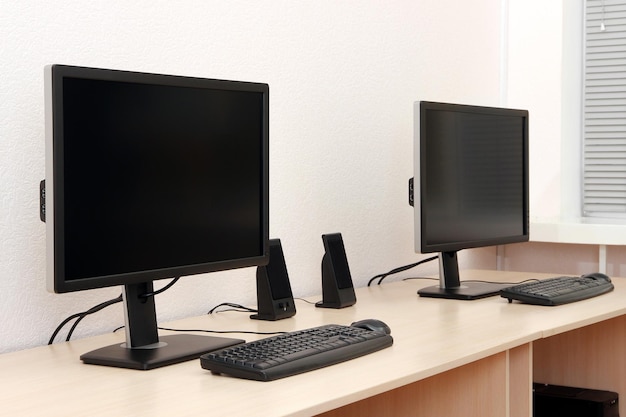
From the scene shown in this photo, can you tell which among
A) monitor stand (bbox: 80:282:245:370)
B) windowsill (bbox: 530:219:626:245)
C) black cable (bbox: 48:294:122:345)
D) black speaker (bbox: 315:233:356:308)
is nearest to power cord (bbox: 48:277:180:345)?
black cable (bbox: 48:294:122:345)

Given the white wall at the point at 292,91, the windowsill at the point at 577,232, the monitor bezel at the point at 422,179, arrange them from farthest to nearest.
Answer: the windowsill at the point at 577,232, the monitor bezel at the point at 422,179, the white wall at the point at 292,91

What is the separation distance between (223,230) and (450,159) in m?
0.85

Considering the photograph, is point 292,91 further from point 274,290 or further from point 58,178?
point 58,178

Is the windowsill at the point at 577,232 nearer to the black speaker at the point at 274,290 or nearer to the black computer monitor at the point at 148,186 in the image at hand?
the black speaker at the point at 274,290

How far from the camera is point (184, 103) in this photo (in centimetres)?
159

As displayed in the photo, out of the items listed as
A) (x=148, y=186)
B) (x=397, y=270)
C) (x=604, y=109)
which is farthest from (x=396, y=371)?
(x=604, y=109)

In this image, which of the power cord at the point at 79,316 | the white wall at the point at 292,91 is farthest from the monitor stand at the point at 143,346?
the white wall at the point at 292,91

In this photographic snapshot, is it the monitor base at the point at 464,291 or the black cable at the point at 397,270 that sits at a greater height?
the black cable at the point at 397,270

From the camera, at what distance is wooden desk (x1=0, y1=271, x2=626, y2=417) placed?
127 cm

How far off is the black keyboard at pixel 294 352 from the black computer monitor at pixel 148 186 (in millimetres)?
118

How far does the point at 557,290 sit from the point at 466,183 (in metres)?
0.37

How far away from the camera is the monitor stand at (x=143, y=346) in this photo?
1.48m

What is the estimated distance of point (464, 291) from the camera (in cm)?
235

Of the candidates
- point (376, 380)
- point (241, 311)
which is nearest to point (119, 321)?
point (241, 311)
